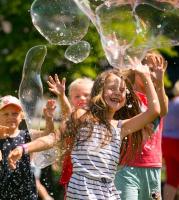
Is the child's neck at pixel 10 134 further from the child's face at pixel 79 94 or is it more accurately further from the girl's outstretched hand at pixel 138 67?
the girl's outstretched hand at pixel 138 67

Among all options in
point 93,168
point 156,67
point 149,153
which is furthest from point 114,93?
point 149,153

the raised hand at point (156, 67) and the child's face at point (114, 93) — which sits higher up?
the raised hand at point (156, 67)

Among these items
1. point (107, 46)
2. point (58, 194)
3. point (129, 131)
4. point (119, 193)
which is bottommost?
point (58, 194)

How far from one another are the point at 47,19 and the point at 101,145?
5.03 feet

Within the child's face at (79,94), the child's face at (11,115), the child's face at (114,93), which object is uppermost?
the child's face at (114,93)

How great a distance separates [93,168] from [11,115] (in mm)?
1045

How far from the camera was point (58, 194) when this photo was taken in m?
12.7

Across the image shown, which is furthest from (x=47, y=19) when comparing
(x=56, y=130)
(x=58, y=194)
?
(x=58, y=194)

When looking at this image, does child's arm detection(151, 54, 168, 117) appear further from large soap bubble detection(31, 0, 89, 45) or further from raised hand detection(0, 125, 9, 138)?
raised hand detection(0, 125, 9, 138)

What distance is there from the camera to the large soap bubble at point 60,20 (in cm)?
789

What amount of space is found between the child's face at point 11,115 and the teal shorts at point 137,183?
2.70 ft

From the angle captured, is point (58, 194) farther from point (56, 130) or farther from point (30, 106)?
point (56, 130)

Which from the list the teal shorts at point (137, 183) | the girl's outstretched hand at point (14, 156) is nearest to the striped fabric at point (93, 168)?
the girl's outstretched hand at point (14, 156)

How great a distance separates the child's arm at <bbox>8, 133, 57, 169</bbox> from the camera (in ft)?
21.9
